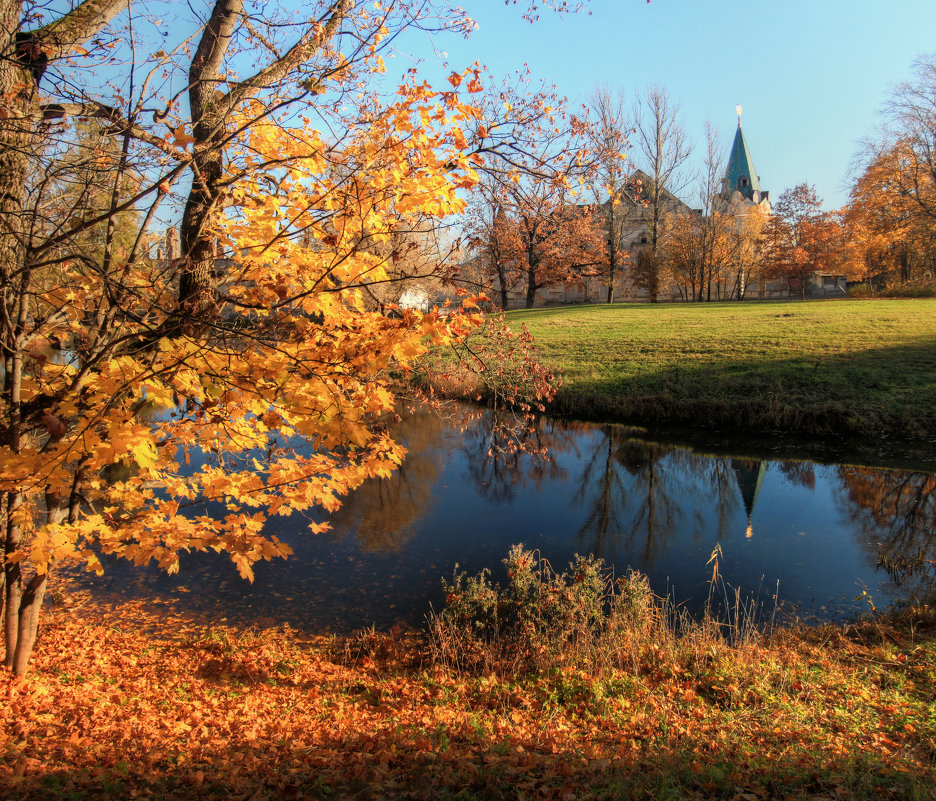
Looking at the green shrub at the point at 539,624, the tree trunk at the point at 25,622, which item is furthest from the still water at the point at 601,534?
the tree trunk at the point at 25,622

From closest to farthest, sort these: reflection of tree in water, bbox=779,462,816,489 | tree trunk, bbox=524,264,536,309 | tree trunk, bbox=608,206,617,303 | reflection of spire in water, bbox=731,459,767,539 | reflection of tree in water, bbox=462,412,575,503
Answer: reflection of spire in water, bbox=731,459,767,539 < reflection of tree in water, bbox=779,462,816,489 < reflection of tree in water, bbox=462,412,575,503 < tree trunk, bbox=608,206,617,303 < tree trunk, bbox=524,264,536,309

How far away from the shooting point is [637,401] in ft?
54.9

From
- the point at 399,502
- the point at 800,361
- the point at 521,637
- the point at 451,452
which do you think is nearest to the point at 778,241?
the point at 800,361

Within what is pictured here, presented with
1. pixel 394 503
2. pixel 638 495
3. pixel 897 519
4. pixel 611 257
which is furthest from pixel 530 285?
pixel 897 519

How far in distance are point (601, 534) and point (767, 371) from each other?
10219 mm

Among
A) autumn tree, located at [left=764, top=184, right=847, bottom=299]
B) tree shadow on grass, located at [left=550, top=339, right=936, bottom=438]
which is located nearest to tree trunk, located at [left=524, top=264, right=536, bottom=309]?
autumn tree, located at [left=764, top=184, right=847, bottom=299]

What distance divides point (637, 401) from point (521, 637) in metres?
11.5

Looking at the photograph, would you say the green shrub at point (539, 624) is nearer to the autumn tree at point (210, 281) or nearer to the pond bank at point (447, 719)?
the pond bank at point (447, 719)

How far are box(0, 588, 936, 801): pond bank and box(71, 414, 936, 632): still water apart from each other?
0.97 metres

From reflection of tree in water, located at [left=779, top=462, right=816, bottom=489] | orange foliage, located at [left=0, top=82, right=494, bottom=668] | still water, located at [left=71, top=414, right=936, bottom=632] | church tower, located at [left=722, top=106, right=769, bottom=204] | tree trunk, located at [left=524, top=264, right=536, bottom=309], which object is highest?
church tower, located at [left=722, top=106, right=769, bottom=204]

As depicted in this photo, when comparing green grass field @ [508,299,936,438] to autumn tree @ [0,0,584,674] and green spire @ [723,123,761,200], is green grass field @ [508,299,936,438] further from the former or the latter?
green spire @ [723,123,761,200]

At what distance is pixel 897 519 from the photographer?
31.9ft

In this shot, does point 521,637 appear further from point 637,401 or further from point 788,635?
point 637,401

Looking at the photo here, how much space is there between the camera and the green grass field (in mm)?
14602
